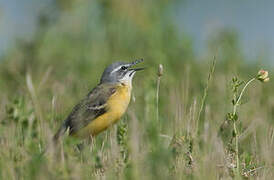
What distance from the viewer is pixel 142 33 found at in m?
10.5

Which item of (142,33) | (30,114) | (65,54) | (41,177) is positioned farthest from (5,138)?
(142,33)

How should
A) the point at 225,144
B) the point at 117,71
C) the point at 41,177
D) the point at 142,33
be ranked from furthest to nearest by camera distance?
the point at 142,33
the point at 117,71
the point at 225,144
the point at 41,177

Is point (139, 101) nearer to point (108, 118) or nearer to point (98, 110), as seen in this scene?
point (98, 110)

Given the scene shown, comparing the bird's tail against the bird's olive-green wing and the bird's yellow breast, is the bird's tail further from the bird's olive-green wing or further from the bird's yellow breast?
the bird's yellow breast

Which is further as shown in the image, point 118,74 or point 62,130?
point 118,74

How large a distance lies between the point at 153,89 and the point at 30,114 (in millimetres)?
1309

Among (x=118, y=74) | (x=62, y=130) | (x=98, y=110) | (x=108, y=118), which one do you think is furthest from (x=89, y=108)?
(x=118, y=74)

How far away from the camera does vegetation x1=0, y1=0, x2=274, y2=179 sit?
4.31 metres

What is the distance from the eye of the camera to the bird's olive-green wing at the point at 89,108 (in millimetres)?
6285

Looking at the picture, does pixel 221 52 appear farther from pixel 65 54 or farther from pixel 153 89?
pixel 153 89

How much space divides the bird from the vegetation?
12 centimetres

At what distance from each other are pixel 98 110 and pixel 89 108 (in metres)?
0.10

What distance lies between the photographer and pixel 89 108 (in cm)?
659

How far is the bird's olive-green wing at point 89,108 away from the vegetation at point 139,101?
0.14m
